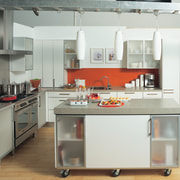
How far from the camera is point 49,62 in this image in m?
7.77

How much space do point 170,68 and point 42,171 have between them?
4.35 m

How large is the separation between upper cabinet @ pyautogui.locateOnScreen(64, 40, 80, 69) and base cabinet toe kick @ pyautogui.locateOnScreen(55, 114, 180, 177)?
357cm

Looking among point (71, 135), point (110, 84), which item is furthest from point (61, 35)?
point (71, 135)

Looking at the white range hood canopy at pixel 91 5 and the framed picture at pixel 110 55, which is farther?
the framed picture at pixel 110 55

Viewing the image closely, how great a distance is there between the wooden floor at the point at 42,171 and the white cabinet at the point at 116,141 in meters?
0.19

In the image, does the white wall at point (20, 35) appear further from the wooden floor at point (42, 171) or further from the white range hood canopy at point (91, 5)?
the white range hood canopy at point (91, 5)

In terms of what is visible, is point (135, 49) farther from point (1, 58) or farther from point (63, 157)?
point (63, 157)

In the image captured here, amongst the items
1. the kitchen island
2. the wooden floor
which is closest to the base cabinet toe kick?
the kitchen island

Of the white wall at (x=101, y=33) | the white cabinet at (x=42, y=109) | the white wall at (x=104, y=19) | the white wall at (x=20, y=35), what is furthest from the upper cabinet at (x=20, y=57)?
the white wall at (x=104, y=19)

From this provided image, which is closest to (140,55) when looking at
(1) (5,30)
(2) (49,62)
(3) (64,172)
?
(2) (49,62)

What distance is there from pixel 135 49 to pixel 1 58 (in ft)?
11.4

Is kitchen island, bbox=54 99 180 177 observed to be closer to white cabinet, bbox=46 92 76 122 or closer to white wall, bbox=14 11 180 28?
white cabinet, bbox=46 92 76 122

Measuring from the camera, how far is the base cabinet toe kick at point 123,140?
4.30 metres

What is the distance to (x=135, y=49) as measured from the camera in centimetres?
778
